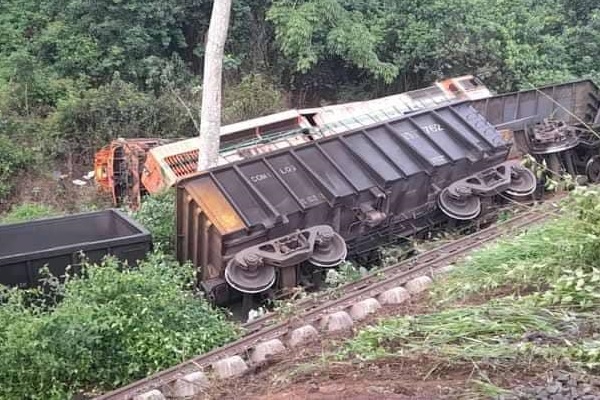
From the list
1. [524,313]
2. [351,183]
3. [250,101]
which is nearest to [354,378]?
[524,313]

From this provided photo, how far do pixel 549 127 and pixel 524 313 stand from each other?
934 centimetres

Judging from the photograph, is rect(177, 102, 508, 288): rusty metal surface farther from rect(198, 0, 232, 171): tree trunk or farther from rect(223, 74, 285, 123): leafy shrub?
rect(223, 74, 285, 123): leafy shrub

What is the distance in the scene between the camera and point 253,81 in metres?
19.6

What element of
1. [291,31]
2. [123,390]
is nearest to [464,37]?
[291,31]

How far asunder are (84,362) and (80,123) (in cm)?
1181

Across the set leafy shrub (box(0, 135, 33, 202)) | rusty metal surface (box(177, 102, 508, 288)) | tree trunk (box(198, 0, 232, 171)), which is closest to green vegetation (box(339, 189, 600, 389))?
rusty metal surface (box(177, 102, 508, 288))

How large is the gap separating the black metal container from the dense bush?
1.12 metres

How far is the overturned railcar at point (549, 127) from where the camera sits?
44.1 ft

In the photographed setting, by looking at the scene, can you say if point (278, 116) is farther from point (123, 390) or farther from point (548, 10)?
point (548, 10)

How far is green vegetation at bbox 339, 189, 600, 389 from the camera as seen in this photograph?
183 inches

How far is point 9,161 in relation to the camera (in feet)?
53.3

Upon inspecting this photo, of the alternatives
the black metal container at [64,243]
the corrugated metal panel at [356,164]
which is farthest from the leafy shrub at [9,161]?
the corrugated metal panel at [356,164]

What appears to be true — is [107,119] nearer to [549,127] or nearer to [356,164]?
[356,164]

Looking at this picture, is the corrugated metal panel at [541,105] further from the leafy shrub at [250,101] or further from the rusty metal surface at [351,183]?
the leafy shrub at [250,101]
